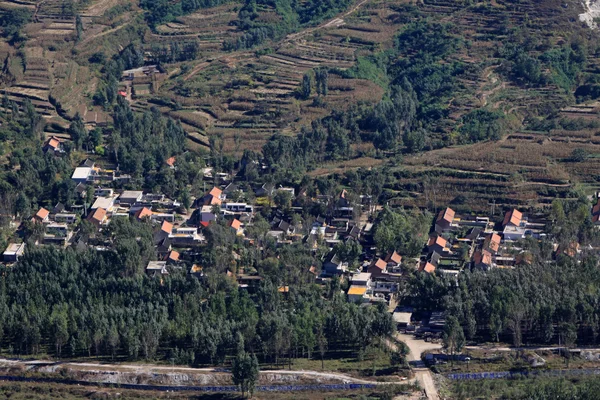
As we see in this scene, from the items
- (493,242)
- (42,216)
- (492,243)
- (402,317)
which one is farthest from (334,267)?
(42,216)

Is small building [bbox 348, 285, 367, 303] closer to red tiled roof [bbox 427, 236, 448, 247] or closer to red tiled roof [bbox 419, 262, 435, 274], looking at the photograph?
red tiled roof [bbox 419, 262, 435, 274]

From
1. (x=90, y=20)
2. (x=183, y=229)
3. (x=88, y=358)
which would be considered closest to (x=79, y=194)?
(x=183, y=229)

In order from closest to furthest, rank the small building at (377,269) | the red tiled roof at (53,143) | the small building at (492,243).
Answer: the small building at (377,269) < the small building at (492,243) < the red tiled roof at (53,143)

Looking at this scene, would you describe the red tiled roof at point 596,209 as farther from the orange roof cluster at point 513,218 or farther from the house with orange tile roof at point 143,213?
the house with orange tile roof at point 143,213

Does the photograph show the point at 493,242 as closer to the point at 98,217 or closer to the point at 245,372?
the point at 245,372

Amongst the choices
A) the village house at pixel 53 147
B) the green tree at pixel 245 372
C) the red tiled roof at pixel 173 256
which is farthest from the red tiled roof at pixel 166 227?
the green tree at pixel 245 372

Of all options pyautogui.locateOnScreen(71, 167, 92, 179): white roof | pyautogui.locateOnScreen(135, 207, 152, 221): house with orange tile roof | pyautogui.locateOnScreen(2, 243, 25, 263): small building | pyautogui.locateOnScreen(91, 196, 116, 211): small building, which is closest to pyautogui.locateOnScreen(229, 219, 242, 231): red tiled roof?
pyautogui.locateOnScreen(135, 207, 152, 221): house with orange tile roof
